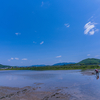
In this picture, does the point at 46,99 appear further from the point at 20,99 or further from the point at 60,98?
the point at 20,99

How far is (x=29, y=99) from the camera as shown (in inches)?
348

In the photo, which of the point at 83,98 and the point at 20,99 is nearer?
the point at 83,98

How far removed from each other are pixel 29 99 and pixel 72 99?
4637 mm

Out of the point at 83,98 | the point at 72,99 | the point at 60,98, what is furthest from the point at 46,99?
the point at 83,98

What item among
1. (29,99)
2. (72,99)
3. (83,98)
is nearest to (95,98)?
(83,98)

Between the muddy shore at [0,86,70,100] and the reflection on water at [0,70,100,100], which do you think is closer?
the muddy shore at [0,86,70,100]

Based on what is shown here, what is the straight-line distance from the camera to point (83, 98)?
8438mm

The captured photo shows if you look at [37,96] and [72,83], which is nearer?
[37,96]

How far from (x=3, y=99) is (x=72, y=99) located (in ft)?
25.3

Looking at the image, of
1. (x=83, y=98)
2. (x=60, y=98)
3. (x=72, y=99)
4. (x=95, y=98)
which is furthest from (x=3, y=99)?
(x=95, y=98)

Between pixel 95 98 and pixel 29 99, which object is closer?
pixel 95 98

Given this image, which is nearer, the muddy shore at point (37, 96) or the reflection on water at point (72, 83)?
the muddy shore at point (37, 96)

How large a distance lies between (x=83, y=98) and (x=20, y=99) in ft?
22.6

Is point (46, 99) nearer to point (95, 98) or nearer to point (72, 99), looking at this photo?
point (72, 99)
